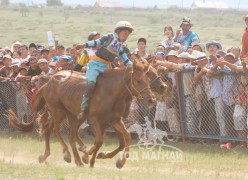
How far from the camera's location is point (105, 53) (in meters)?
14.4

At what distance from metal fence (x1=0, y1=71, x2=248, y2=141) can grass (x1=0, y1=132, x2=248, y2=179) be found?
1.19 ft

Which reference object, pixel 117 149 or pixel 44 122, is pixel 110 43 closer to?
pixel 117 149

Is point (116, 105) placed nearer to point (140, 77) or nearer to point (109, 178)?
point (140, 77)

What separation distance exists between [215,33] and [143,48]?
140 ft

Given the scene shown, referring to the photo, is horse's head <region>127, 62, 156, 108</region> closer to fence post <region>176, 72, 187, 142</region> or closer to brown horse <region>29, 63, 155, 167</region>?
→ brown horse <region>29, 63, 155, 167</region>

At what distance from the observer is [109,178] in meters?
11.7

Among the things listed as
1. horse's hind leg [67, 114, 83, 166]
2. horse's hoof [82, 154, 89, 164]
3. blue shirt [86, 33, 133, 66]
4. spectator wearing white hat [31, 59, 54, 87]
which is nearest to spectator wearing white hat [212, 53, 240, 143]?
blue shirt [86, 33, 133, 66]

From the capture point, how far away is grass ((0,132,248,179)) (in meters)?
12.1

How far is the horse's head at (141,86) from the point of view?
1366 cm

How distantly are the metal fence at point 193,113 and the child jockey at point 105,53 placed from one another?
2080 mm

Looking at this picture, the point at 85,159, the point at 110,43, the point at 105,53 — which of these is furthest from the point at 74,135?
the point at 110,43

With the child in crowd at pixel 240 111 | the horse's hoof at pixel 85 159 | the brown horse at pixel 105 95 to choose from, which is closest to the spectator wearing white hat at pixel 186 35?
the child in crowd at pixel 240 111

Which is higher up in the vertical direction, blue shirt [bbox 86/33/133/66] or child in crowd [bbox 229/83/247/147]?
blue shirt [bbox 86/33/133/66]

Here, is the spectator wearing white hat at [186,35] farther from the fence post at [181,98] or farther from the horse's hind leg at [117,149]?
the horse's hind leg at [117,149]
